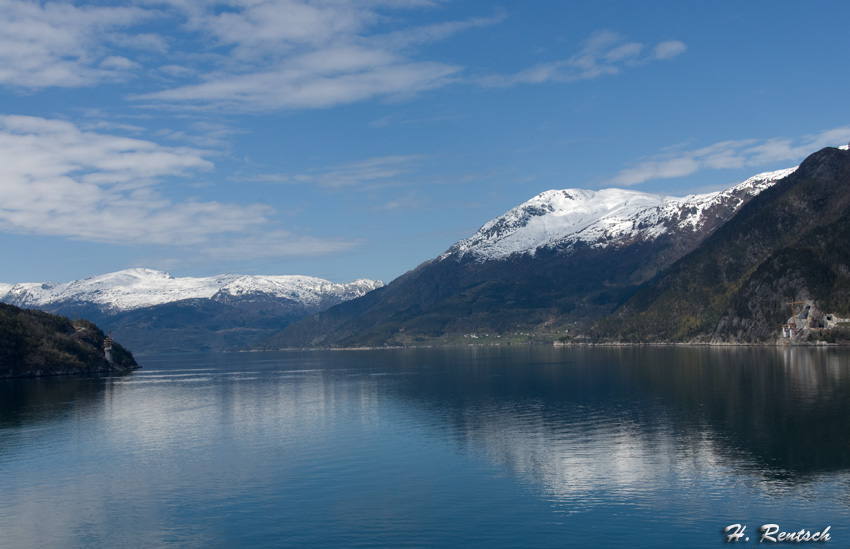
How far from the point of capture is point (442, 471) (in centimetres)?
7112

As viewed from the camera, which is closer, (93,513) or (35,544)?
(35,544)

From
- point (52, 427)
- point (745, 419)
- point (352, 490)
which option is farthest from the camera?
point (52, 427)

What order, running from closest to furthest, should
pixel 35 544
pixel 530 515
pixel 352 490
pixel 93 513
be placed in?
pixel 35 544 → pixel 530 515 → pixel 93 513 → pixel 352 490

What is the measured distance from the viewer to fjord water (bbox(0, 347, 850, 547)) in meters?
52.2

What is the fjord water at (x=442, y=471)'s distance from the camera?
52.2 meters

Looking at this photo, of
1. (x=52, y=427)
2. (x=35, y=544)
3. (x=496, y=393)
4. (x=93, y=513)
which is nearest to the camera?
(x=35, y=544)

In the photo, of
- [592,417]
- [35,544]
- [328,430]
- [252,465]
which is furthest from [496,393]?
[35,544]

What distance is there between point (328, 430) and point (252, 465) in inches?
952

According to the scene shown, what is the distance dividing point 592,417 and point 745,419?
20.0 m

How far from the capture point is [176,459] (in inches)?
3231

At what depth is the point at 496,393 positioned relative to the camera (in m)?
146

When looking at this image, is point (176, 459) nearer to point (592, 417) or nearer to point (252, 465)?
point (252, 465)

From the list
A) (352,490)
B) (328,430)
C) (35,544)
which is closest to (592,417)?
(328,430)

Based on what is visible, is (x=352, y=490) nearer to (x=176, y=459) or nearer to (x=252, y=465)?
(x=252, y=465)
